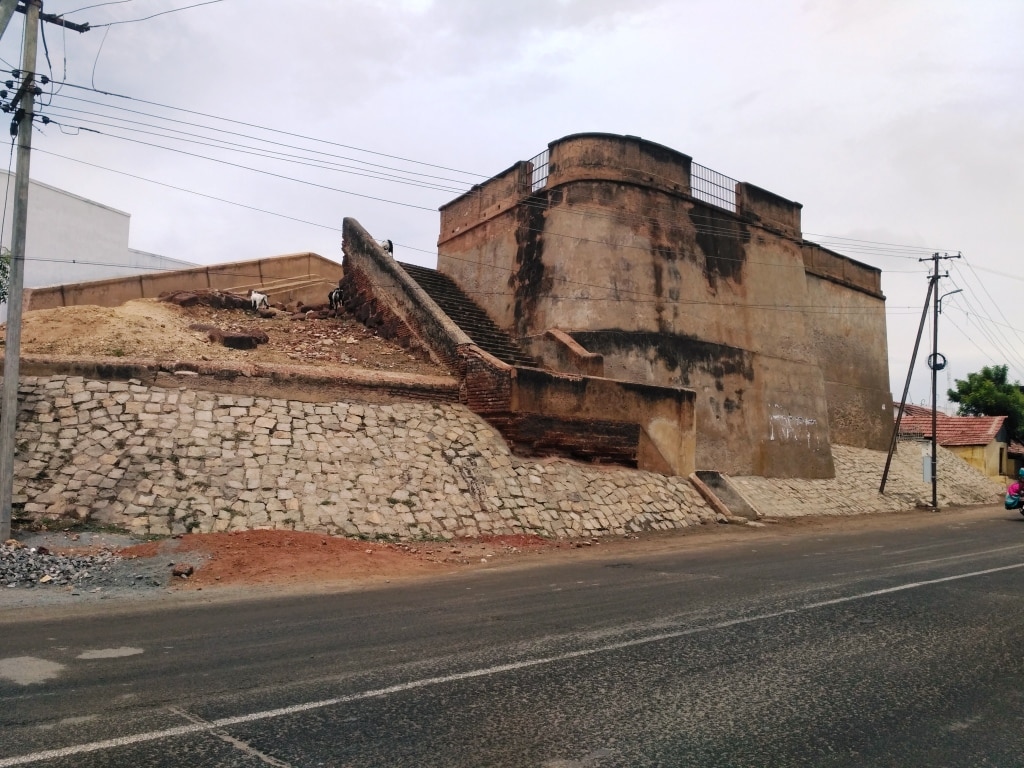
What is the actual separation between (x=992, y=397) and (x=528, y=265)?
33291mm

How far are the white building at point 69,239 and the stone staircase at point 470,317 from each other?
45.4 feet

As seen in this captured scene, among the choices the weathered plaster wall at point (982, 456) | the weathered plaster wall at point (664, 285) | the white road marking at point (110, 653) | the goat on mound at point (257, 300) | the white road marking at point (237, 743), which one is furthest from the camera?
the weathered plaster wall at point (982, 456)

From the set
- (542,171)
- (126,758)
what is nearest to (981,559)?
(126,758)

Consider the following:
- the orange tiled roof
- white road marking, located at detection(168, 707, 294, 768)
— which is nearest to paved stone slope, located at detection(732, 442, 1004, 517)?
the orange tiled roof

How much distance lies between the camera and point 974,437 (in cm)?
3575

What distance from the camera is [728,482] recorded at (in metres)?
18.2

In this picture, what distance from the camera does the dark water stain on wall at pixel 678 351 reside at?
18250 mm

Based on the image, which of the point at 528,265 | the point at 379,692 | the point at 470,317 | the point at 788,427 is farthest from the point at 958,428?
the point at 379,692

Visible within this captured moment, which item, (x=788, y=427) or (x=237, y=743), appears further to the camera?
(x=788, y=427)

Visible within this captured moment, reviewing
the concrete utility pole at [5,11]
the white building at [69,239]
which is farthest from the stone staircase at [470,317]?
the white building at [69,239]

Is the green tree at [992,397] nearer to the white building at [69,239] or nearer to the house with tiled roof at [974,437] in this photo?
the house with tiled roof at [974,437]

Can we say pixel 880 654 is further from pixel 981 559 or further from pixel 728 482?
pixel 728 482

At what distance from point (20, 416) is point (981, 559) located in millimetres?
14280

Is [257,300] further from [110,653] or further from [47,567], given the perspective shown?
[110,653]
